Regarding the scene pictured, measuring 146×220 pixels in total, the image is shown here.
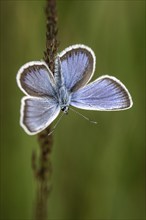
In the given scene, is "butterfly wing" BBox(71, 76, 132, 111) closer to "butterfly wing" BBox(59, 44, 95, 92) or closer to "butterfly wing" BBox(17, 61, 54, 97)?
"butterfly wing" BBox(59, 44, 95, 92)

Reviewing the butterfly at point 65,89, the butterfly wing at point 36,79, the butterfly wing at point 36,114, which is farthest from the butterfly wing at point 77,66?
the butterfly wing at point 36,114

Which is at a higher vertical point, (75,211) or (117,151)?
(117,151)

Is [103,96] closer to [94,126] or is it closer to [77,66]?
[77,66]

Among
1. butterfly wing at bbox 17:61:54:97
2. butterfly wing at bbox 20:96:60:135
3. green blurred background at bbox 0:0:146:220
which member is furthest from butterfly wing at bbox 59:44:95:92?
green blurred background at bbox 0:0:146:220
